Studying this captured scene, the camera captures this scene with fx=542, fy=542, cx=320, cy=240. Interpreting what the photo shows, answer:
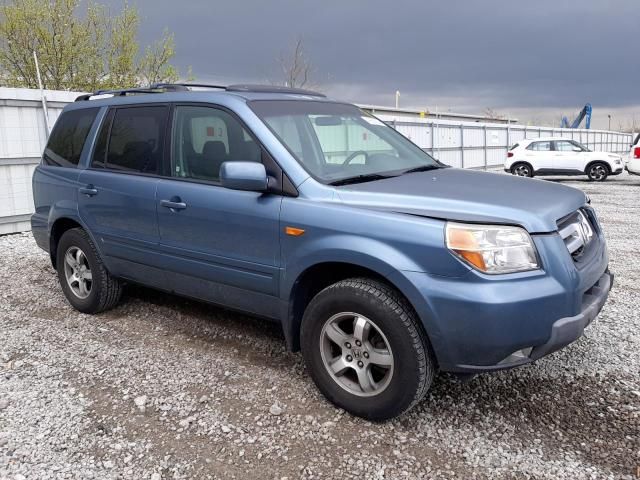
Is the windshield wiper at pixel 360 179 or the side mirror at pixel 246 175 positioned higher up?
the side mirror at pixel 246 175

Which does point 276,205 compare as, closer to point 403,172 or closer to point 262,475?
point 403,172

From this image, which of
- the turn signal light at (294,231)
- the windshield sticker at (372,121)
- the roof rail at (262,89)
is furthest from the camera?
the windshield sticker at (372,121)

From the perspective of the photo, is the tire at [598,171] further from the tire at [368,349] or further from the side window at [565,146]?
the tire at [368,349]

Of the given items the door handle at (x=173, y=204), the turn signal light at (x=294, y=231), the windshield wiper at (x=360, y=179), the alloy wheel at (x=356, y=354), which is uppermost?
the windshield wiper at (x=360, y=179)

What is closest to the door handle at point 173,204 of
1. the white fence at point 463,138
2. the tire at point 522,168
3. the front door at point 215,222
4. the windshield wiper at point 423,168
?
the front door at point 215,222

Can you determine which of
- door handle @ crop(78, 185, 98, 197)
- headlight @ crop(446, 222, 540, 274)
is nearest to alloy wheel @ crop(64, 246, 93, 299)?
door handle @ crop(78, 185, 98, 197)

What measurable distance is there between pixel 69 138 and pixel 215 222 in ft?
7.34

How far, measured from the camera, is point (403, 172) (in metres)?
3.61

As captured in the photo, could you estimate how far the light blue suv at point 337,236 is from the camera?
2615mm

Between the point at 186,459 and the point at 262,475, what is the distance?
0.42 meters

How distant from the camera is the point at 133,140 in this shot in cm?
420

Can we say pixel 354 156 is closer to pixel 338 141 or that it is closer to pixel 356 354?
pixel 338 141

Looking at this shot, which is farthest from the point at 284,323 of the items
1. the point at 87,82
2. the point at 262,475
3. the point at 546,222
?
the point at 87,82

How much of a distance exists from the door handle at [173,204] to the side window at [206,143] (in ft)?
0.66
